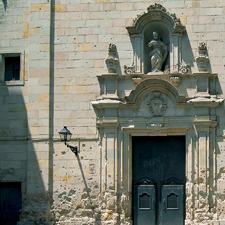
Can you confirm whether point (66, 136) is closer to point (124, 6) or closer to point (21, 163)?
point (21, 163)

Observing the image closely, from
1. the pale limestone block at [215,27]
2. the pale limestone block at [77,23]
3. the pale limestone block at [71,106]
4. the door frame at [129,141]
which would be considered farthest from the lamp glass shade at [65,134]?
the pale limestone block at [215,27]

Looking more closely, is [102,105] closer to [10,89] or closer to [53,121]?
[53,121]

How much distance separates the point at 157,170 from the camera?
1434 centimetres

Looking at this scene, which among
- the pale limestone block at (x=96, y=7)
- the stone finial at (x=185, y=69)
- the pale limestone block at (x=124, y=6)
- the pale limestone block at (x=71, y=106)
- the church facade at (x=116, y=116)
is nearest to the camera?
the church facade at (x=116, y=116)

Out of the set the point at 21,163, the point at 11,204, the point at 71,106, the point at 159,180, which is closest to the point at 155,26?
the point at 71,106

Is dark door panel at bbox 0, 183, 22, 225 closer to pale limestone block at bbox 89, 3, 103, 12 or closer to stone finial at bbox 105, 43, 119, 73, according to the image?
stone finial at bbox 105, 43, 119, 73

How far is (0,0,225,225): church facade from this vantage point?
45.9 feet

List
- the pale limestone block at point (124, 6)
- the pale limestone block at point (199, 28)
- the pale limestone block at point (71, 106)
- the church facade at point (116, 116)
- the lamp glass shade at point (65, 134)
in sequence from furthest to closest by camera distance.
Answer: the pale limestone block at point (124, 6)
the pale limestone block at point (71, 106)
the pale limestone block at point (199, 28)
the church facade at point (116, 116)
the lamp glass shade at point (65, 134)

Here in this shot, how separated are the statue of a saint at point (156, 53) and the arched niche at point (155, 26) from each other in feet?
0.68

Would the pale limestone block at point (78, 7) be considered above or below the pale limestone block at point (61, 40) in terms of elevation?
above

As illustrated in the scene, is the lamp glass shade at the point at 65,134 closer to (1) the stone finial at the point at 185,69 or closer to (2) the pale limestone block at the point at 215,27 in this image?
(1) the stone finial at the point at 185,69

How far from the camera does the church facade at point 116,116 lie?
14.0 metres

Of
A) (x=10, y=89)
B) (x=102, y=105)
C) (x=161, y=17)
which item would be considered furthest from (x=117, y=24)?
(x=10, y=89)

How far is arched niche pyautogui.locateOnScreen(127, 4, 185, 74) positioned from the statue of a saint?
0.21 meters
